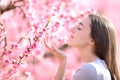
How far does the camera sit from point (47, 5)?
19.6ft

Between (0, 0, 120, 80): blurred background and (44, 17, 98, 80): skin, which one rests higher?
(44, 17, 98, 80): skin

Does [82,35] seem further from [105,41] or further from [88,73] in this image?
→ [88,73]

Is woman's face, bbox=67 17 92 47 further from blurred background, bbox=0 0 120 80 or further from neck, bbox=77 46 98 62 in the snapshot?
blurred background, bbox=0 0 120 80

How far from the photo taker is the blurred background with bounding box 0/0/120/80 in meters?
3.62

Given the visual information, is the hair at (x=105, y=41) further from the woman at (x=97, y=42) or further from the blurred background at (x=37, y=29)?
the blurred background at (x=37, y=29)

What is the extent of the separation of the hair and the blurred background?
0.47 meters

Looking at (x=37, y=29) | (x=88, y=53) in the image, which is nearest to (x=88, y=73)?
(x=88, y=53)

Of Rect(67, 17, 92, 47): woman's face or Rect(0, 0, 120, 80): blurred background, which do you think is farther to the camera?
Rect(0, 0, 120, 80): blurred background

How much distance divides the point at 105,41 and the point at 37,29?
714mm

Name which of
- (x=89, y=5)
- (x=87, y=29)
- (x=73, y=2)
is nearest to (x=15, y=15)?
(x=73, y=2)

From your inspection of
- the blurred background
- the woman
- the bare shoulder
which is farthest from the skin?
the blurred background

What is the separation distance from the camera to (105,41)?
3.04m

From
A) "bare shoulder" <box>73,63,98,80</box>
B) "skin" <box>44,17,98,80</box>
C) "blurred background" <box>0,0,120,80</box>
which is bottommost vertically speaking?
"blurred background" <box>0,0,120,80</box>

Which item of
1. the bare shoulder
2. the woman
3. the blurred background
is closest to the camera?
the bare shoulder
